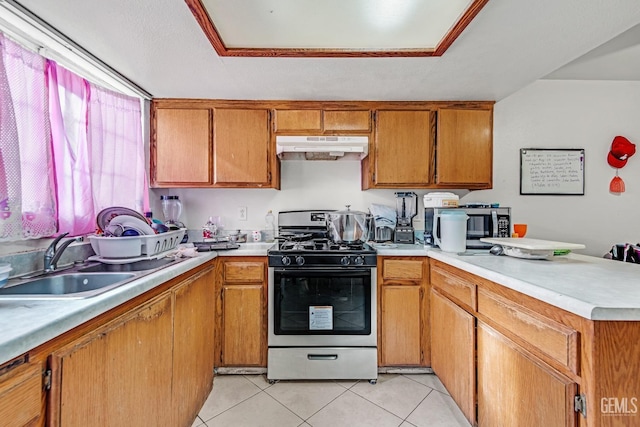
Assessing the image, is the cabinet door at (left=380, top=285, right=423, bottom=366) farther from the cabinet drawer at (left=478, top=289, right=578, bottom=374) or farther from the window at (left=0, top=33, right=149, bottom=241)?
the window at (left=0, top=33, right=149, bottom=241)

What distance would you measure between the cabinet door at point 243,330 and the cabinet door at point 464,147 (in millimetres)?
1819

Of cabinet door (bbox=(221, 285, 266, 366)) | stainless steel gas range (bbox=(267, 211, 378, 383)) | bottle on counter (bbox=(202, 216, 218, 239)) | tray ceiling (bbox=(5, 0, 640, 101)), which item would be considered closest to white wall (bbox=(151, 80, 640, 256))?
bottle on counter (bbox=(202, 216, 218, 239))

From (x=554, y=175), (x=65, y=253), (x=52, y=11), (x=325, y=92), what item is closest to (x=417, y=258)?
(x=325, y=92)

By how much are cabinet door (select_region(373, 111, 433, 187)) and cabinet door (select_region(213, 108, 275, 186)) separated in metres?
0.95

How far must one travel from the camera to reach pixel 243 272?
78.9 inches

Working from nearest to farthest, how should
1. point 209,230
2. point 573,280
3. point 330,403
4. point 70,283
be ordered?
point 573,280 → point 70,283 → point 330,403 → point 209,230

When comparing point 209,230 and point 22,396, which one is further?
point 209,230

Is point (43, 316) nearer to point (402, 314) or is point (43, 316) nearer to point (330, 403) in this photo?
point (330, 403)

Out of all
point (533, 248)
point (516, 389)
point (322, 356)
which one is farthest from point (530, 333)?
point (322, 356)

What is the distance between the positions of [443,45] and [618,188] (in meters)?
2.36

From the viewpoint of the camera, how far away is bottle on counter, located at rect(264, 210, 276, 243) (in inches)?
101

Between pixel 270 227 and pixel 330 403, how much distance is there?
1.47 m

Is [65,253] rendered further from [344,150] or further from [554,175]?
[554,175]

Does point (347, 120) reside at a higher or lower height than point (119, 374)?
higher
